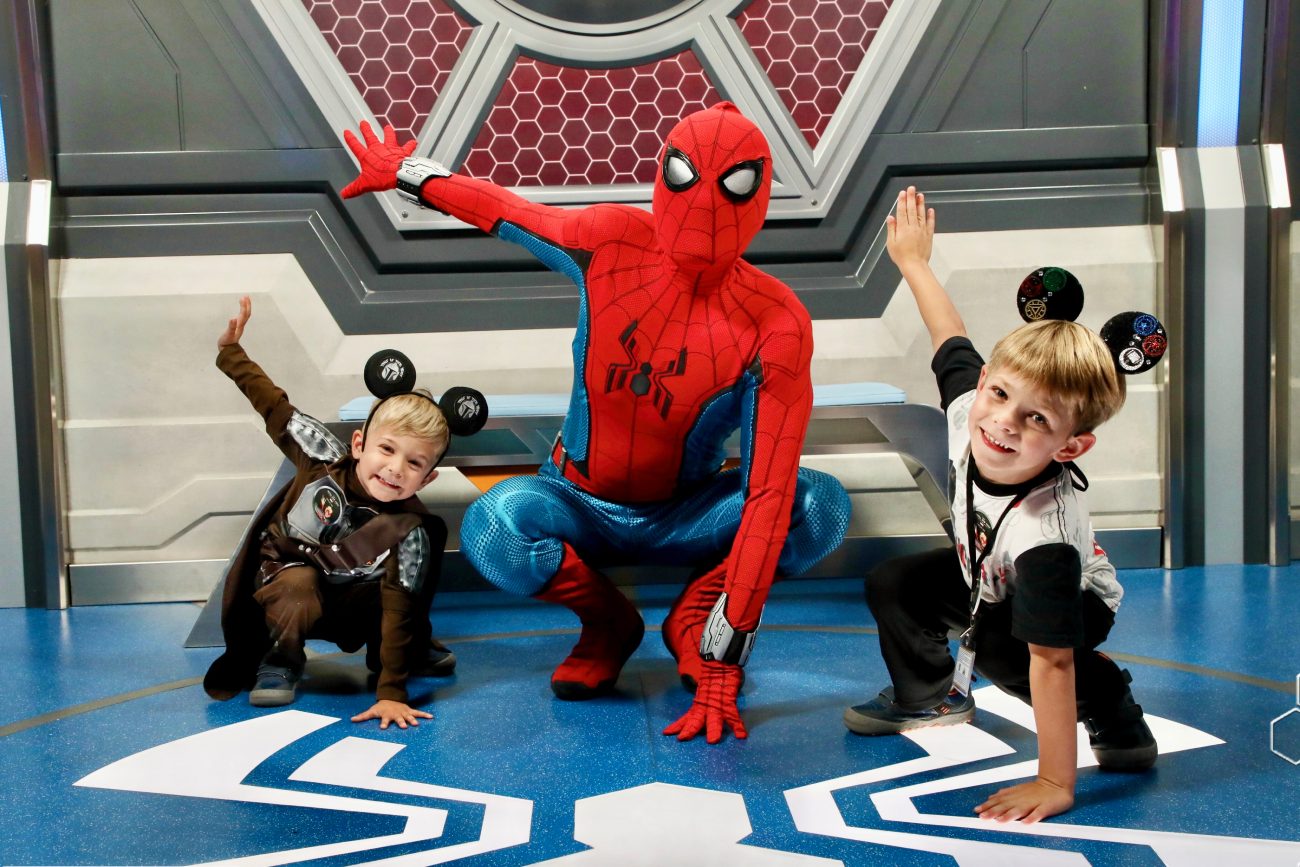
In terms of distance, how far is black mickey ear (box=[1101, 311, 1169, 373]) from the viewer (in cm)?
159

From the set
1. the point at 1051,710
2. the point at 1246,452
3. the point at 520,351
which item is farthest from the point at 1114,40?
the point at 1051,710

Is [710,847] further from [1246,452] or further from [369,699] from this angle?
[1246,452]

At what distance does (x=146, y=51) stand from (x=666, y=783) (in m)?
2.66

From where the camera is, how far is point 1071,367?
1515 millimetres

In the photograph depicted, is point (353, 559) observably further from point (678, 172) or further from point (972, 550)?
point (972, 550)

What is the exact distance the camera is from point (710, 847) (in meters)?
1.49

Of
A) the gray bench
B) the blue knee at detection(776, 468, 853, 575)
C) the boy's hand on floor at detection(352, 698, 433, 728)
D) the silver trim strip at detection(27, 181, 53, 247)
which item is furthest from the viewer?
the silver trim strip at detection(27, 181, 53, 247)

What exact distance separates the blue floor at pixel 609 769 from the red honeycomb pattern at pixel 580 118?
1.46 metres

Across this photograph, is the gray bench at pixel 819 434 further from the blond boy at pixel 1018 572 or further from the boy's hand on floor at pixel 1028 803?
the boy's hand on floor at pixel 1028 803

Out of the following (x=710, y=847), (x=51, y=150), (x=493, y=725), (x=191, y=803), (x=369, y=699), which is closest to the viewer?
(x=710, y=847)

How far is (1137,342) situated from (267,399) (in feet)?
5.86

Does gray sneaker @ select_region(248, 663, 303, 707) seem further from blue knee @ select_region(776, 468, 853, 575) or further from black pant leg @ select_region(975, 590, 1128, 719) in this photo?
black pant leg @ select_region(975, 590, 1128, 719)

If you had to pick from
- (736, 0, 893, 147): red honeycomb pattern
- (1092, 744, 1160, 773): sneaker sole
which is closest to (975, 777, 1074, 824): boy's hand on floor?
(1092, 744, 1160, 773): sneaker sole

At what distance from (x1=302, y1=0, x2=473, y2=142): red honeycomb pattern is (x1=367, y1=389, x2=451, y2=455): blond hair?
1297 millimetres
